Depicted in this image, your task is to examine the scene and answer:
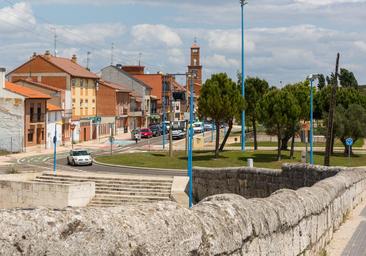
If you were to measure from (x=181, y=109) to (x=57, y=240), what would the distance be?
427 feet

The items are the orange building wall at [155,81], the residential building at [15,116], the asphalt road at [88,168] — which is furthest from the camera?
the orange building wall at [155,81]

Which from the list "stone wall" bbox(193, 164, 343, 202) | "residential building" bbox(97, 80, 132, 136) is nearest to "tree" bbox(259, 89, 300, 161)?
"stone wall" bbox(193, 164, 343, 202)

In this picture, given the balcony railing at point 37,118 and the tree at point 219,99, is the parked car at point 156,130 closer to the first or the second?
the balcony railing at point 37,118

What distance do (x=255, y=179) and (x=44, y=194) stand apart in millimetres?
11740

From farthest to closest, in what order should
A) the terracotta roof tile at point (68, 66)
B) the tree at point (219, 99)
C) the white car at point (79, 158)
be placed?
the terracotta roof tile at point (68, 66)
the white car at point (79, 158)
the tree at point (219, 99)

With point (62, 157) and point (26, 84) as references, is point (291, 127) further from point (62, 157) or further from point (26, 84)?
point (26, 84)

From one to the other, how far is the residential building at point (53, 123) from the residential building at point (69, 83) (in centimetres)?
161

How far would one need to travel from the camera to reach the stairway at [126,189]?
3138cm

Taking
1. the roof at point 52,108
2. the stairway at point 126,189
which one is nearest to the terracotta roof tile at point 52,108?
the roof at point 52,108

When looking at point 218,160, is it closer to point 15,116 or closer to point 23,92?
point 15,116

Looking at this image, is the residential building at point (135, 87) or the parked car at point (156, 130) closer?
the parked car at point (156, 130)

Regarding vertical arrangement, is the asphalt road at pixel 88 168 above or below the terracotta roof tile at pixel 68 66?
below

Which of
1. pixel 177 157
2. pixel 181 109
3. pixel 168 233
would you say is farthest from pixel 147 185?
pixel 181 109

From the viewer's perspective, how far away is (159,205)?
5.12 m
